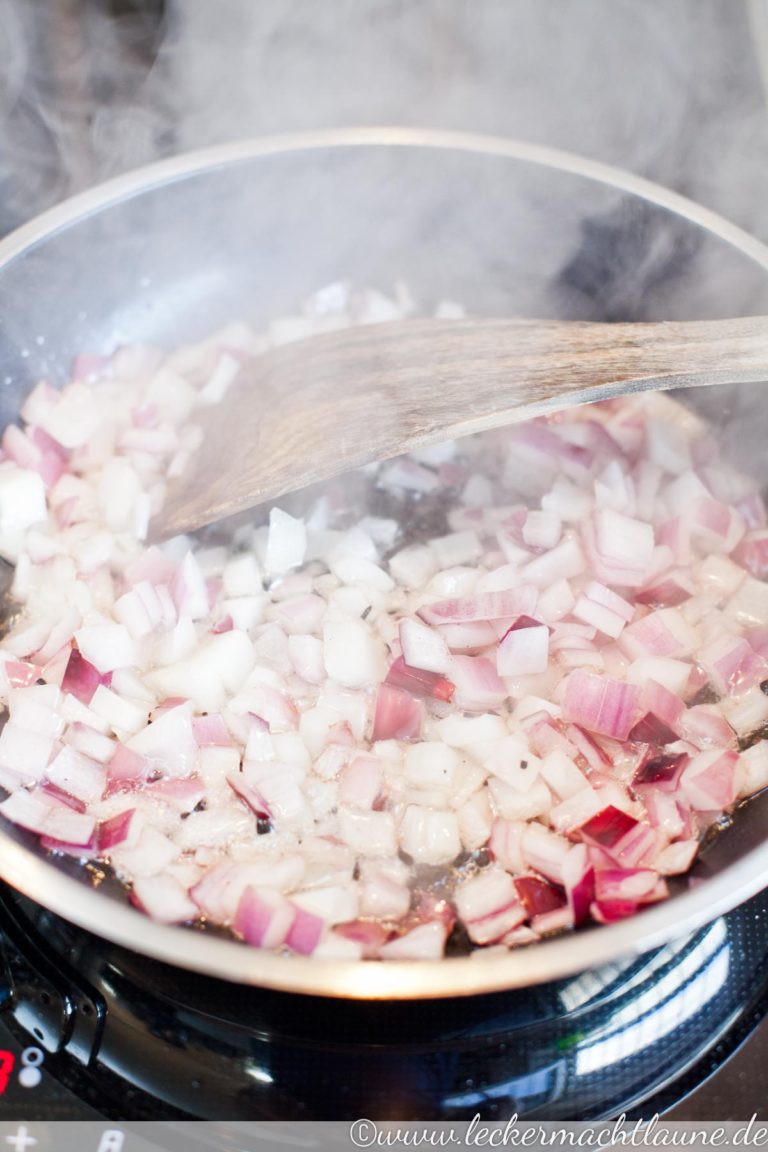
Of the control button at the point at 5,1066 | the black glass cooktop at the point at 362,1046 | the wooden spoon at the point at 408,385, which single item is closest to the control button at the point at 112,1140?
the black glass cooktop at the point at 362,1046

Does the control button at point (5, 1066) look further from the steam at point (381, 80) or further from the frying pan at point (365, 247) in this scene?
the steam at point (381, 80)

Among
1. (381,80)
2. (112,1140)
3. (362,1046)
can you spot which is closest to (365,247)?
(381,80)

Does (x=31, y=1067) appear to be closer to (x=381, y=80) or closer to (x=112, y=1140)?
(x=112, y=1140)

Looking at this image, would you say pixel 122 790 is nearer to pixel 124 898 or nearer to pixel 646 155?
pixel 124 898

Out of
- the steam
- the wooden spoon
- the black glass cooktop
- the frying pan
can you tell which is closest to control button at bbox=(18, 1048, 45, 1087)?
the black glass cooktop

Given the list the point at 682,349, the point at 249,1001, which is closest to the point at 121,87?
the point at 682,349

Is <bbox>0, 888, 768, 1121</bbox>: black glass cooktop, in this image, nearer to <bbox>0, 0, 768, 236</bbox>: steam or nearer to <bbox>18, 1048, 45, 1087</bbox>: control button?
<bbox>18, 1048, 45, 1087</bbox>: control button
